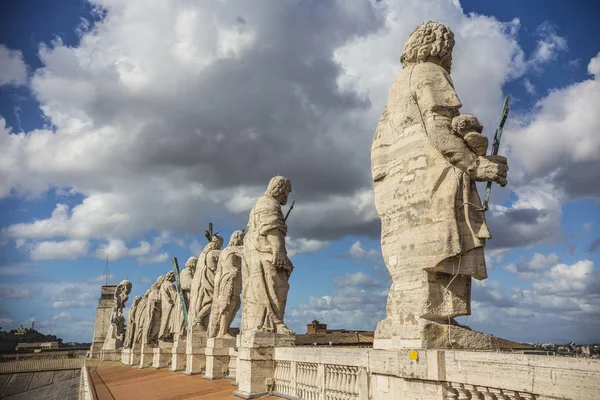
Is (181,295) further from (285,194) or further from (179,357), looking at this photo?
(285,194)

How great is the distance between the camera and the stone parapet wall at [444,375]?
3637mm

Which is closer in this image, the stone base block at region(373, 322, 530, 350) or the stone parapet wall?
the stone parapet wall

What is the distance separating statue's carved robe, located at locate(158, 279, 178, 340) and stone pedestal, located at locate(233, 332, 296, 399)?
43.2 ft

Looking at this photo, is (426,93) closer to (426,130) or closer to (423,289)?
(426,130)

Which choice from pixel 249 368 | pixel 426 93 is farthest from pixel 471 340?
pixel 249 368

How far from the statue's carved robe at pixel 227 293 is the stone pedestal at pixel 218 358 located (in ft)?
1.75

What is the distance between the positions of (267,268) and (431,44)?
557cm

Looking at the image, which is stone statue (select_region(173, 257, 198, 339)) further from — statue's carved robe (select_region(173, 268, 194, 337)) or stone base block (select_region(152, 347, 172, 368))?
stone base block (select_region(152, 347, 172, 368))

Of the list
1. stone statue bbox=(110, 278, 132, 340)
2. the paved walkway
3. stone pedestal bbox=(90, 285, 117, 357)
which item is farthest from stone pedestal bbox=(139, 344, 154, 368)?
stone pedestal bbox=(90, 285, 117, 357)

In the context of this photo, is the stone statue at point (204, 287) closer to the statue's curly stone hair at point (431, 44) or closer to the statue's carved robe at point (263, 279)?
the statue's carved robe at point (263, 279)

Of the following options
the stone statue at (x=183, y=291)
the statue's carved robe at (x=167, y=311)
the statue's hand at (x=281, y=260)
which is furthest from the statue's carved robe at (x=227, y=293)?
the statue's carved robe at (x=167, y=311)

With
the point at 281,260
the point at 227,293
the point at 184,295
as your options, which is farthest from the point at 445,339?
the point at 184,295

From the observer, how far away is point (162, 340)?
22.8 meters

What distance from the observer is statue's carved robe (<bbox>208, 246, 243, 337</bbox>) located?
13875 mm
